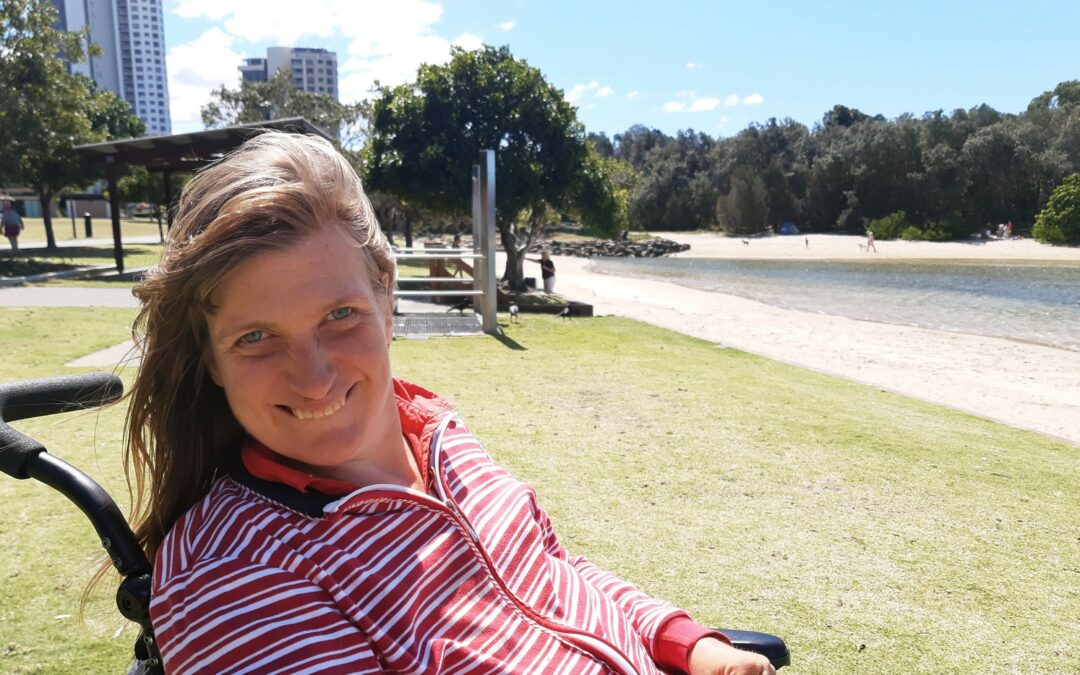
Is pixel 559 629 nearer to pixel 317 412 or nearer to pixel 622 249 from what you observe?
pixel 317 412

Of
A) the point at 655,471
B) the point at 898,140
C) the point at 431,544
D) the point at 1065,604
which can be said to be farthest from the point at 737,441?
the point at 898,140

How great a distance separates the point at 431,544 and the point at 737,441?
427 cm

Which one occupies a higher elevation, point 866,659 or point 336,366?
point 336,366

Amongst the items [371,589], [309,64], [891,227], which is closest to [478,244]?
A: [371,589]

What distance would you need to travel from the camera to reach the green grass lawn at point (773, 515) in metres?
2.75

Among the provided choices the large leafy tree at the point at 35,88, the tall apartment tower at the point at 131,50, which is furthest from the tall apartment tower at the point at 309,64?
the large leafy tree at the point at 35,88

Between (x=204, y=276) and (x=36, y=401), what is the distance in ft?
1.76

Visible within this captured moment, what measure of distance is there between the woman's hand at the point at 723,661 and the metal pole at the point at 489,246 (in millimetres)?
8862

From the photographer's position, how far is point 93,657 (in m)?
2.47

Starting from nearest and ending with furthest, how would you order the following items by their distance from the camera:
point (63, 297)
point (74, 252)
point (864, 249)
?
point (63, 297) → point (74, 252) → point (864, 249)

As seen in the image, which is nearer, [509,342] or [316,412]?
[316,412]

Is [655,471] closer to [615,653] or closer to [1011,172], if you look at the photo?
[615,653]

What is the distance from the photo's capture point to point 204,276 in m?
1.17

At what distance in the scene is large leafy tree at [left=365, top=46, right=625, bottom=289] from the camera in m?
20.2
